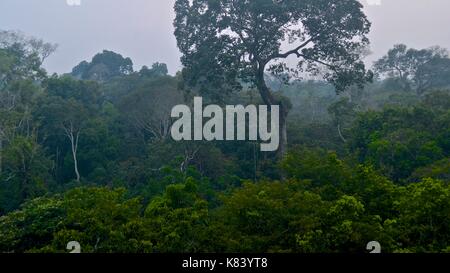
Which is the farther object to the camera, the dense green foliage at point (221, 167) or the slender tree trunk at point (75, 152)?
the slender tree trunk at point (75, 152)

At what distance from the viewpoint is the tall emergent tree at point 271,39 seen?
12406mm

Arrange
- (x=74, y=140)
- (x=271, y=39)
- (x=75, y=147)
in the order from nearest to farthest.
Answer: (x=271, y=39) → (x=75, y=147) → (x=74, y=140)

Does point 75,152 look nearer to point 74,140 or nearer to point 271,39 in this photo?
point 74,140

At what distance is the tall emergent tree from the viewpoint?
1241 centimetres

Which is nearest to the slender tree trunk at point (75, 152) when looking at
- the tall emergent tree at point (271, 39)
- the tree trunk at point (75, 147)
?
the tree trunk at point (75, 147)

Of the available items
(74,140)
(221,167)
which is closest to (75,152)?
(74,140)

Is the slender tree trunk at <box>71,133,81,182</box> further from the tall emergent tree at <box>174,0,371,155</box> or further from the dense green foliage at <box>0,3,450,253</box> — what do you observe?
the tall emergent tree at <box>174,0,371,155</box>

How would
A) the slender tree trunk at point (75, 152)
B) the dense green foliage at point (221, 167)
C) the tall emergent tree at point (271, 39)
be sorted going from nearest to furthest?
the dense green foliage at point (221, 167) → the tall emergent tree at point (271, 39) → the slender tree trunk at point (75, 152)

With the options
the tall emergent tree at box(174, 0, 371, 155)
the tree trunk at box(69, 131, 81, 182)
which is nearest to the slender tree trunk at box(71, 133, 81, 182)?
the tree trunk at box(69, 131, 81, 182)

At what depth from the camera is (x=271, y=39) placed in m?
12.6

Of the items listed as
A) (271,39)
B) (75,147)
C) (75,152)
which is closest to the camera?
(271,39)

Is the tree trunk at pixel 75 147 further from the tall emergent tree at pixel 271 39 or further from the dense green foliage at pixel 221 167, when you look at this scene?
the tall emergent tree at pixel 271 39

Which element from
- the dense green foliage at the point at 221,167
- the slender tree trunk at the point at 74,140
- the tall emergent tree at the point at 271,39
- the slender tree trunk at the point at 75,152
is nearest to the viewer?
the dense green foliage at the point at 221,167

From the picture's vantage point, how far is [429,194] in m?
6.82
